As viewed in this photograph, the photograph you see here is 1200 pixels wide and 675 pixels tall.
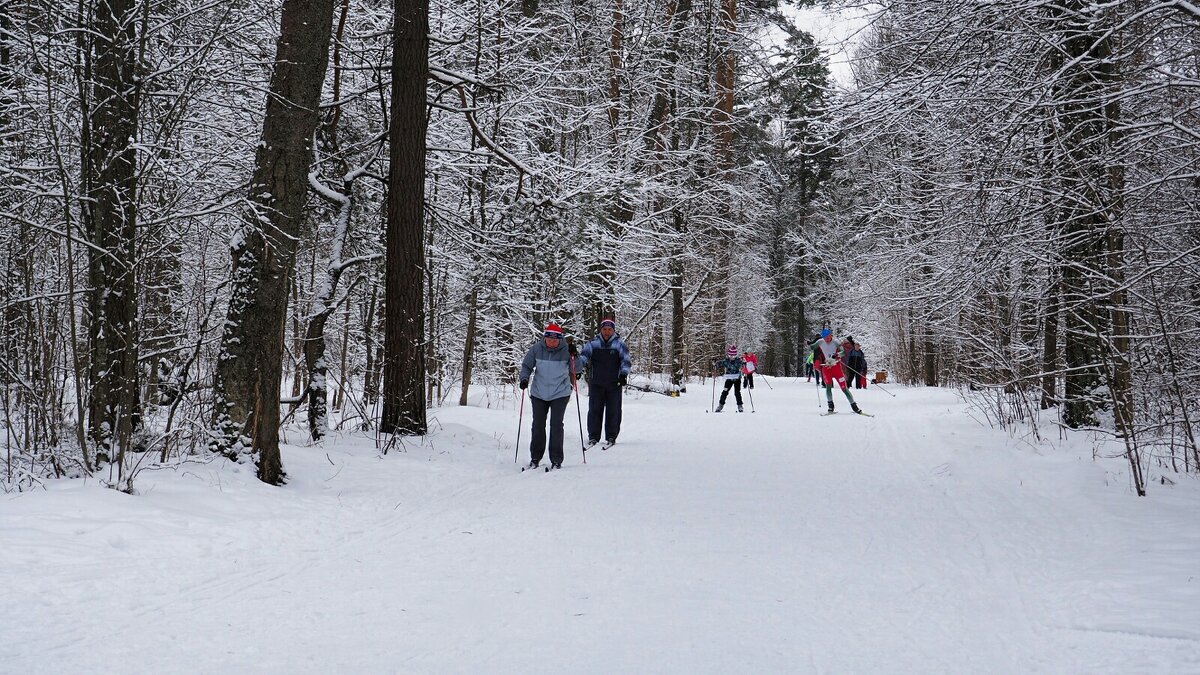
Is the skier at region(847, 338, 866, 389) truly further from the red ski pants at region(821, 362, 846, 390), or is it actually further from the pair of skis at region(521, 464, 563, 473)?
the pair of skis at region(521, 464, 563, 473)

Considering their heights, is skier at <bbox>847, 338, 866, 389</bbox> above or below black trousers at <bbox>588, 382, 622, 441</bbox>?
above

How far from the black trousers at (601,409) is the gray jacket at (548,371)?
7.16 ft

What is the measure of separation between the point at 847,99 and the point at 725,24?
56.0ft

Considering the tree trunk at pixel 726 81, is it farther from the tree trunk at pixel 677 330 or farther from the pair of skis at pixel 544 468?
the pair of skis at pixel 544 468

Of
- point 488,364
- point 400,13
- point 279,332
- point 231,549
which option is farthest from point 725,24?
point 231,549

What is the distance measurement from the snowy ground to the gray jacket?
4.98ft

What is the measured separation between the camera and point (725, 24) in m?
24.6

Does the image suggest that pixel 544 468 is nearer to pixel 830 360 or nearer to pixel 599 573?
pixel 599 573

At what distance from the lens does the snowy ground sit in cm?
388

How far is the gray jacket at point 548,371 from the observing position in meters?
10.5

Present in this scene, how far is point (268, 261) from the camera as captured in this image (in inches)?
298

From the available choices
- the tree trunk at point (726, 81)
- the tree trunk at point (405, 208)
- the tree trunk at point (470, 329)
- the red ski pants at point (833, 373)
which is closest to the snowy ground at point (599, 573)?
the tree trunk at point (405, 208)

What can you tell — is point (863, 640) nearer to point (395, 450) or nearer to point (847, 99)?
point (847, 99)

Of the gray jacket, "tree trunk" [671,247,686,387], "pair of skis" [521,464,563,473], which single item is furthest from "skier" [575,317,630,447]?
"tree trunk" [671,247,686,387]
